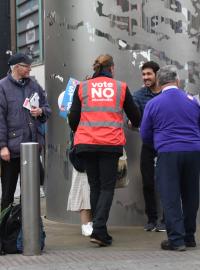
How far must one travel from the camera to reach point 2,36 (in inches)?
763

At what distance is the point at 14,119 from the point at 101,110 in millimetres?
808

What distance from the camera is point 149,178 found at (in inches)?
251

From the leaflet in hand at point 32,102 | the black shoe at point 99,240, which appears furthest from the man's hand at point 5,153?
the black shoe at point 99,240

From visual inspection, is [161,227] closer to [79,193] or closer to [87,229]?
[87,229]

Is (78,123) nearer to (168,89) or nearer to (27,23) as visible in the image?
(168,89)

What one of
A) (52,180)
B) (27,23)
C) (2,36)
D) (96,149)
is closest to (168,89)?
(96,149)

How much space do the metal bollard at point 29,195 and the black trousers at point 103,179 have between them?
591 mm

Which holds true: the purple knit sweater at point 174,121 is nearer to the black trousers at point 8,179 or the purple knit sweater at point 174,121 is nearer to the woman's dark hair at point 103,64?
the woman's dark hair at point 103,64

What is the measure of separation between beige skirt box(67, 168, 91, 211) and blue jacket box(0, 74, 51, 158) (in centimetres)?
68

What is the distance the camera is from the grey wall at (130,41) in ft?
21.5

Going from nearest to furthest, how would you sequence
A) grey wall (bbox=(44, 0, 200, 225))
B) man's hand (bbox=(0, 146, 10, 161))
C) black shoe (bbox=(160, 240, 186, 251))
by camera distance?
black shoe (bbox=(160, 240, 186, 251))
man's hand (bbox=(0, 146, 10, 161))
grey wall (bbox=(44, 0, 200, 225))

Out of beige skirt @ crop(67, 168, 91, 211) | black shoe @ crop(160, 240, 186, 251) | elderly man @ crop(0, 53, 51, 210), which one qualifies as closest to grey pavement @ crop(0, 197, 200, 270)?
black shoe @ crop(160, 240, 186, 251)

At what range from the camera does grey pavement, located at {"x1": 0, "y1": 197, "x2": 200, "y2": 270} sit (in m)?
4.77

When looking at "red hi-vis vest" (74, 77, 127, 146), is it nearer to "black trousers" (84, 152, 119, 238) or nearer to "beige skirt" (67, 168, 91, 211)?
"black trousers" (84, 152, 119, 238)
